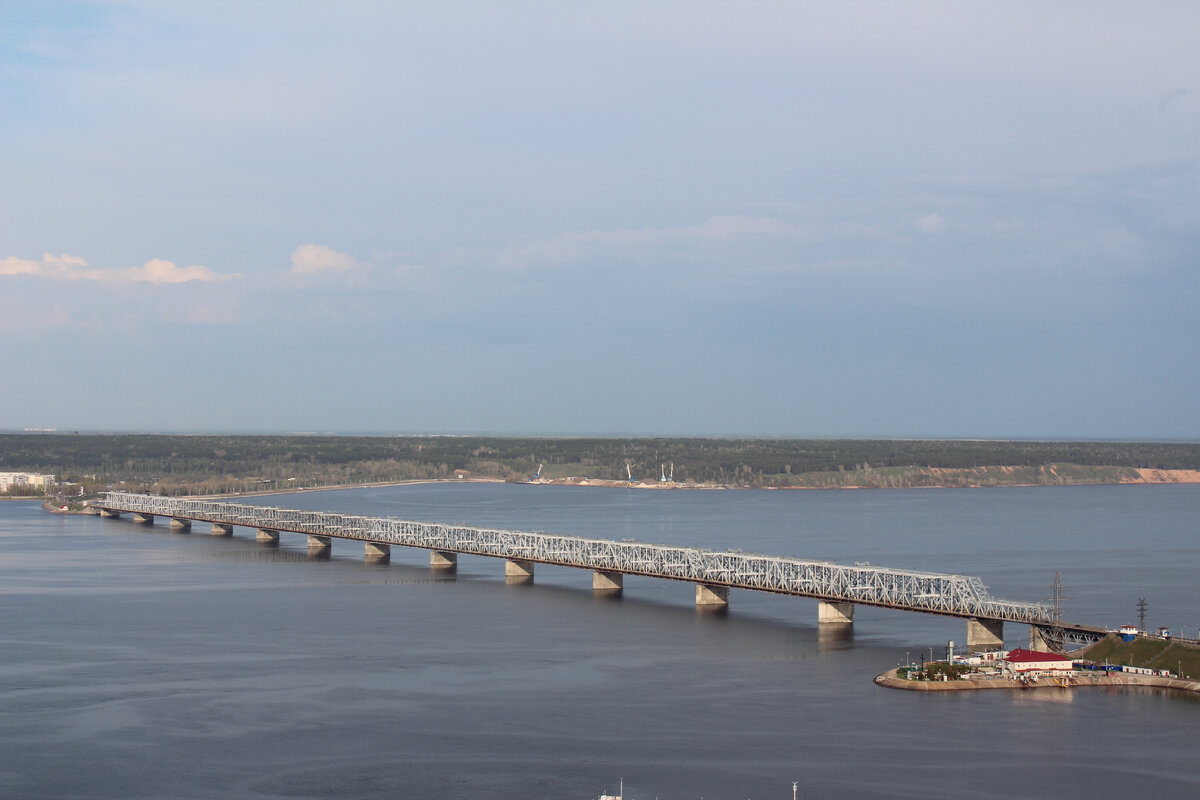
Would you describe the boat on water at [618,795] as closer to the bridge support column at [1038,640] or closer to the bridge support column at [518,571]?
the bridge support column at [1038,640]

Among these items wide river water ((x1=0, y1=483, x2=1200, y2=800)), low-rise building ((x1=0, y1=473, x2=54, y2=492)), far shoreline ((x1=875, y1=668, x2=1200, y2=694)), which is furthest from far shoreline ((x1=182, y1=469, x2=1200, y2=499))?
far shoreline ((x1=875, y1=668, x2=1200, y2=694))

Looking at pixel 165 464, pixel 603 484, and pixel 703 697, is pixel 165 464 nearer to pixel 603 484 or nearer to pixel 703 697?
pixel 603 484

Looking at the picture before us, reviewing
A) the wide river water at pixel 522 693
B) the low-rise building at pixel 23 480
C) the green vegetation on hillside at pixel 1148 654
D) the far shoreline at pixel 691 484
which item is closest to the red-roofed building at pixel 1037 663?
the wide river water at pixel 522 693

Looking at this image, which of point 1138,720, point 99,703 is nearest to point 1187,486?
point 1138,720

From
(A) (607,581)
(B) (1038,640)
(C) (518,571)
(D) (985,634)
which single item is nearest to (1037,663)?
(B) (1038,640)

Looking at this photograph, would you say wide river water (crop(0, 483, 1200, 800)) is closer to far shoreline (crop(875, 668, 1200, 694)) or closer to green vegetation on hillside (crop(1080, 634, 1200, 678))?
far shoreline (crop(875, 668, 1200, 694))
